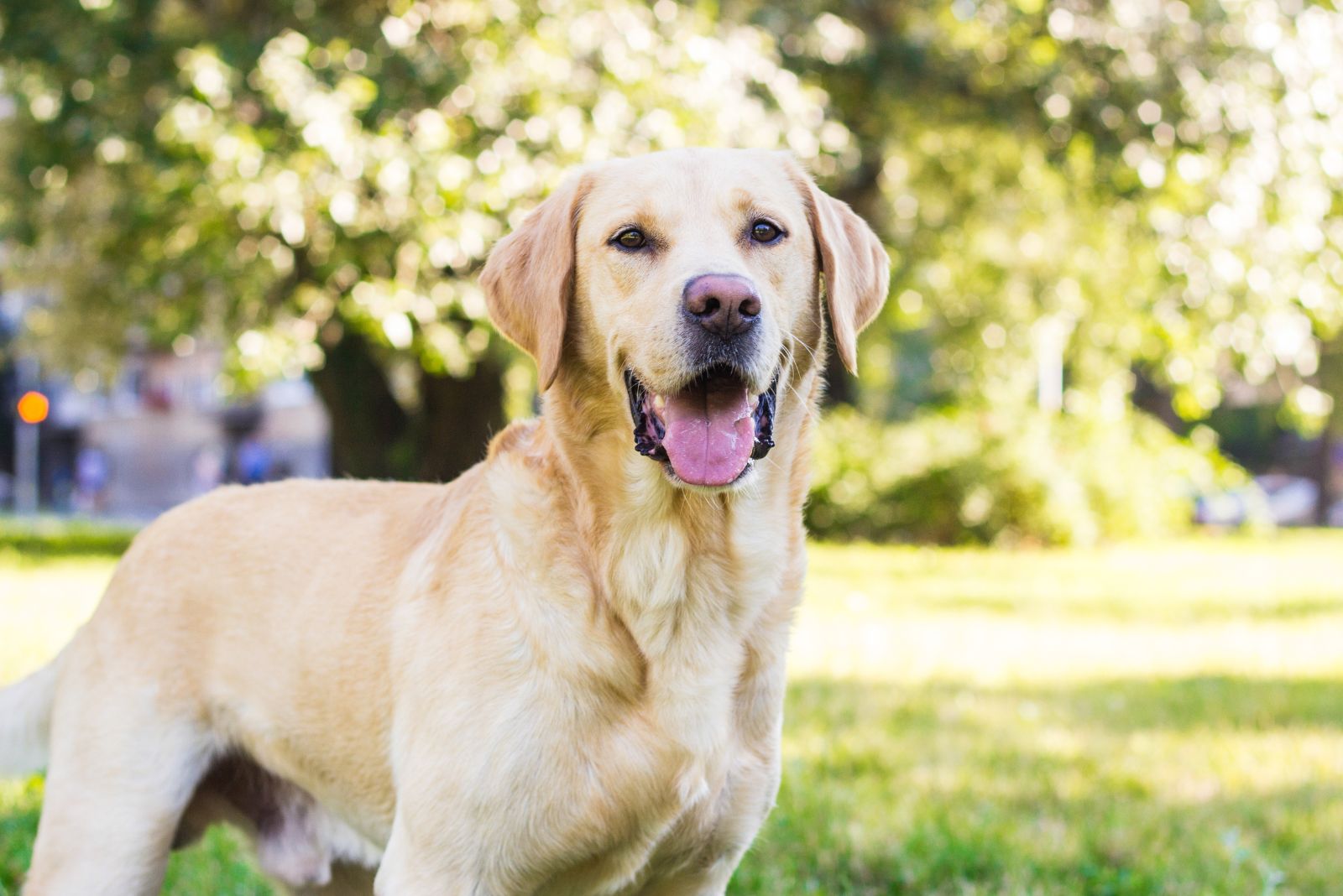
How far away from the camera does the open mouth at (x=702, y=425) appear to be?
2650mm

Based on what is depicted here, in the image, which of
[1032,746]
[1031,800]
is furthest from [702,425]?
[1032,746]

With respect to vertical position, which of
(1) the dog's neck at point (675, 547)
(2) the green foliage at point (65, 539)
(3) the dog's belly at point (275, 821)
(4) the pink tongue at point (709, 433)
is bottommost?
(2) the green foliage at point (65, 539)

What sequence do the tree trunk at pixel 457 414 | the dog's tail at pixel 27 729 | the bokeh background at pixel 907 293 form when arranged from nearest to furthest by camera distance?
the dog's tail at pixel 27 729, the bokeh background at pixel 907 293, the tree trunk at pixel 457 414

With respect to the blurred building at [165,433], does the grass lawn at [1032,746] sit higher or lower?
higher

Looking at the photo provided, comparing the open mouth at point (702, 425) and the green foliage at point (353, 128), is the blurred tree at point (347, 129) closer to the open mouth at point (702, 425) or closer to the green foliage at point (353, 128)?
the green foliage at point (353, 128)

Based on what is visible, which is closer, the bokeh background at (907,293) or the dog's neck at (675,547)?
the dog's neck at (675,547)

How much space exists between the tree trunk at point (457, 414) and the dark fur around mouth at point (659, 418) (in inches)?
447

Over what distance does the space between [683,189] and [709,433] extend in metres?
0.60

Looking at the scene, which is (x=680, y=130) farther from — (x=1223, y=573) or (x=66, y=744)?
(x=1223, y=573)

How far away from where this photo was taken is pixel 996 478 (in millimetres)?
16453

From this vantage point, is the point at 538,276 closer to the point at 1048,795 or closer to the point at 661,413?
the point at 661,413

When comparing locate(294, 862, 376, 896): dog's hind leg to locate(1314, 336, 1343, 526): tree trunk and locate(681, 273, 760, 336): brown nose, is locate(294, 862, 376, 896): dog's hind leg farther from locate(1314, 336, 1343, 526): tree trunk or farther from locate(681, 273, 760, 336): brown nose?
locate(1314, 336, 1343, 526): tree trunk

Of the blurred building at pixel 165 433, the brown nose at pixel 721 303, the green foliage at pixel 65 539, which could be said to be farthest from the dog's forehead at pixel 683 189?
the blurred building at pixel 165 433

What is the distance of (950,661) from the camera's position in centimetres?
768
